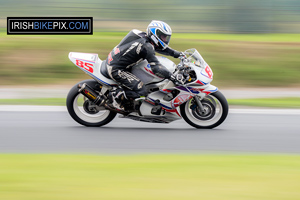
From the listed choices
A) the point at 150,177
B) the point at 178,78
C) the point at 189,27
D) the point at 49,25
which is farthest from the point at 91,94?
the point at 49,25

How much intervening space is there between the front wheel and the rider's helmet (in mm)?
1029

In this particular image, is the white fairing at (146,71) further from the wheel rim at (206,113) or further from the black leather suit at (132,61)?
the wheel rim at (206,113)

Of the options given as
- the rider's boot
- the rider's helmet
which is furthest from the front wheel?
the rider's helmet

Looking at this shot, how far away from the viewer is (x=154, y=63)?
800 cm

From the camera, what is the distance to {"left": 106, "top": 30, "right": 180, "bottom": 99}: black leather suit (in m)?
7.98

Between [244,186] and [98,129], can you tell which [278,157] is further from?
[98,129]

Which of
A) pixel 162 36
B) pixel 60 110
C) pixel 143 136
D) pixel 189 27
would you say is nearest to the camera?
pixel 143 136

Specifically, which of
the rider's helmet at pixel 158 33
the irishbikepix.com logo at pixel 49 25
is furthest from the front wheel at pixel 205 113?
the irishbikepix.com logo at pixel 49 25

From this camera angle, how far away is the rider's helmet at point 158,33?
798 cm

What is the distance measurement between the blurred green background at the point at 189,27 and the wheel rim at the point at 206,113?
20.0ft

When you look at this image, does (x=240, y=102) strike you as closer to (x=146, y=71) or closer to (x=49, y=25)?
(x=146, y=71)

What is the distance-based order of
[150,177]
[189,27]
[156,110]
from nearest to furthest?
[150,177]
[156,110]
[189,27]

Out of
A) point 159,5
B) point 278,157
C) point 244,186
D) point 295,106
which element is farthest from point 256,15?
point 244,186

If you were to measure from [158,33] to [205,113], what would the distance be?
1.45 m
